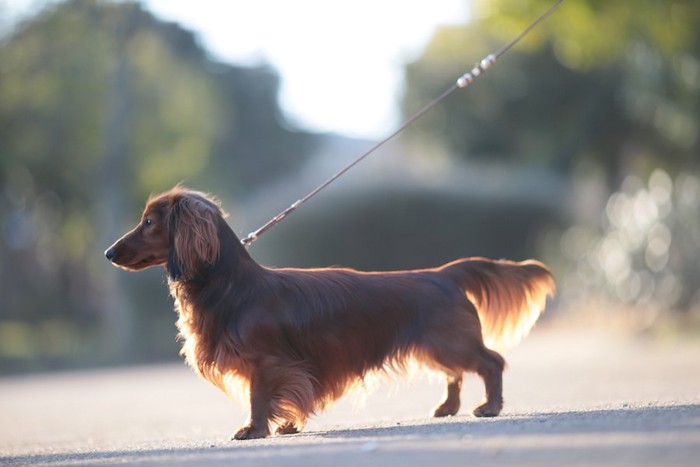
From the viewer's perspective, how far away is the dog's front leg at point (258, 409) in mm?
7137

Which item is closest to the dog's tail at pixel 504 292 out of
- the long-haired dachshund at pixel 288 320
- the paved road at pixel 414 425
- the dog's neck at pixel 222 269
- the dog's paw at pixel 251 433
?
the long-haired dachshund at pixel 288 320

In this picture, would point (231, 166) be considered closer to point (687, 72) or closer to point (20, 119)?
point (20, 119)

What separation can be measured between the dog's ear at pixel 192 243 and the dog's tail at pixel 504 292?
1646 millimetres

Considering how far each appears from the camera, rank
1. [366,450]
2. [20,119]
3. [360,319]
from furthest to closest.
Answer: [20,119]
[360,319]
[366,450]

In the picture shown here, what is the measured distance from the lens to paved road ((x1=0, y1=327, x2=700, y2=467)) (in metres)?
5.29

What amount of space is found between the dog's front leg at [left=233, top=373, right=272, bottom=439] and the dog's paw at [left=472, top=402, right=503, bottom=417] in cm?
134

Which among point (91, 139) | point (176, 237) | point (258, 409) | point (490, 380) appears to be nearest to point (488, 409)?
point (490, 380)

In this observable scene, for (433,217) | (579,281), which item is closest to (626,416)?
(579,281)

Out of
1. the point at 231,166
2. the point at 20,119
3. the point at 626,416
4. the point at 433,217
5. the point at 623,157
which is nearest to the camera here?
the point at 626,416

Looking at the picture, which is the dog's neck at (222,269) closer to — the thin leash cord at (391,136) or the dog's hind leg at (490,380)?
the thin leash cord at (391,136)

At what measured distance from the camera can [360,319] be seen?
740cm

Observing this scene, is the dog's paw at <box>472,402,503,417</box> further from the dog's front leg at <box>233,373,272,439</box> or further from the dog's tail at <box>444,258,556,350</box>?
the dog's front leg at <box>233,373,272,439</box>

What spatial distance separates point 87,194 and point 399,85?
35.6 ft

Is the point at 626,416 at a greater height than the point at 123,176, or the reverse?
the point at 123,176
